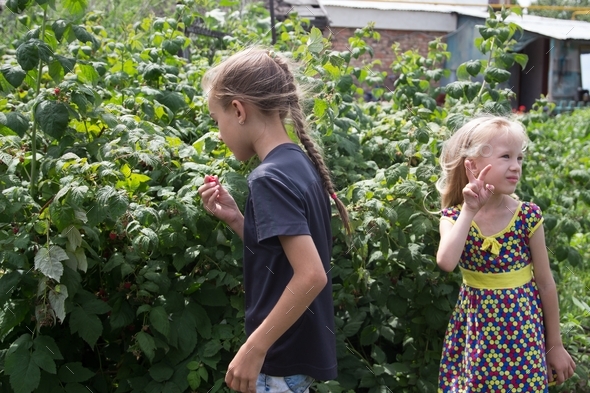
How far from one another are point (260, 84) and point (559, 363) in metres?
1.32

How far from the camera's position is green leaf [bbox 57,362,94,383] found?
2590 mm

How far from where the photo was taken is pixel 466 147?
243cm

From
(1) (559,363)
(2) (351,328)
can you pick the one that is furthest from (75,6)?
(1) (559,363)

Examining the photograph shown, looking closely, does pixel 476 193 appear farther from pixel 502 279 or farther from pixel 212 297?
pixel 212 297

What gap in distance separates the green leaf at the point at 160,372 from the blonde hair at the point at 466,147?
3.67ft

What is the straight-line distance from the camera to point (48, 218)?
2449 mm

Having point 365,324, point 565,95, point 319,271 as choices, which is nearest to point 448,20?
point 565,95

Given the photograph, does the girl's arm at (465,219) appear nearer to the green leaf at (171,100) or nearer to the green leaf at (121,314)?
the green leaf at (121,314)

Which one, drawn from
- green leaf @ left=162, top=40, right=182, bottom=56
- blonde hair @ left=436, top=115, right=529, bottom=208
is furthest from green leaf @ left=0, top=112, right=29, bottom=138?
blonde hair @ left=436, top=115, right=529, bottom=208

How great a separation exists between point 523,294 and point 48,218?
5.02ft

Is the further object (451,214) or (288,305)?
(451,214)

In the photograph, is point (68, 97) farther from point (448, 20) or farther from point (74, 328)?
point (448, 20)

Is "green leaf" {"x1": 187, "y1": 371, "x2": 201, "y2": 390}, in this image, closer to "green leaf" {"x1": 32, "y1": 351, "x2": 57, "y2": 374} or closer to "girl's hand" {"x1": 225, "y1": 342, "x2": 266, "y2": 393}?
"green leaf" {"x1": 32, "y1": 351, "x2": 57, "y2": 374}

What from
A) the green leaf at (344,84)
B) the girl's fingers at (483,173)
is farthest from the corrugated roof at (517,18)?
the girl's fingers at (483,173)
